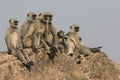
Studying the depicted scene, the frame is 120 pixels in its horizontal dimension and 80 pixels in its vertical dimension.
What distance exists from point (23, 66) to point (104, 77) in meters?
3.97

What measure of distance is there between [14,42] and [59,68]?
1.95 meters

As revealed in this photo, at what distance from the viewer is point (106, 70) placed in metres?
21.3

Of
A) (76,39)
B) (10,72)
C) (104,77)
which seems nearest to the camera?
(10,72)

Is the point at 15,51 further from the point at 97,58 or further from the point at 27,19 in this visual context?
the point at 97,58

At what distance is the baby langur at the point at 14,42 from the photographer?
1870cm

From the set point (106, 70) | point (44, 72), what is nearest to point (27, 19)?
point (44, 72)

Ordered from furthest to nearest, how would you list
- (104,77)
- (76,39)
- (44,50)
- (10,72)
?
(76,39)
(104,77)
(44,50)
(10,72)

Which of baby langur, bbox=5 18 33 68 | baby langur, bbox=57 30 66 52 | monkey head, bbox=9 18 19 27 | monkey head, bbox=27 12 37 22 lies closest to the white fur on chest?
baby langur, bbox=5 18 33 68

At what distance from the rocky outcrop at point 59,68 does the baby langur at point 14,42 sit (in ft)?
0.72

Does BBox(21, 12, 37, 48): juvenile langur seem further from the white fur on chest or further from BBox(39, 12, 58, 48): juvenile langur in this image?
the white fur on chest

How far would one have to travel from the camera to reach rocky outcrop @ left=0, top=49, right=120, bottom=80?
18.1m

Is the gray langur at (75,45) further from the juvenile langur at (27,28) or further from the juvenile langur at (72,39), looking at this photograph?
the juvenile langur at (27,28)

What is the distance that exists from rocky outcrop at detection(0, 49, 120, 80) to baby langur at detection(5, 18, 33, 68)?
8.6 inches

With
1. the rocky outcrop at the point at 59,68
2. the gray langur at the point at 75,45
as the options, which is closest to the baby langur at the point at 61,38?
the gray langur at the point at 75,45
